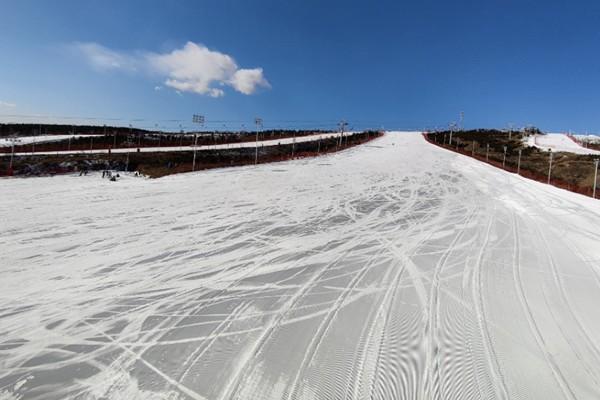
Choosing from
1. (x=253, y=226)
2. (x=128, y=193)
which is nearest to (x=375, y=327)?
(x=253, y=226)

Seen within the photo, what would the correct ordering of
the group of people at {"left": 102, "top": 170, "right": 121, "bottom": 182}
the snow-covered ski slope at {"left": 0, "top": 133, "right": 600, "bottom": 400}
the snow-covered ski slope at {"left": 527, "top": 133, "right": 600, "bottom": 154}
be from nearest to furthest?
the snow-covered ski slope at {"left": 0, "top": 133, "right": 600, "bottom": 400}
the group of people at {"left": 102, "top": 170, "right": 121, "bottom": 182}
the snow-covered ski slope at {"left": 527, "top": 133, "right": 600, "bottom": 154}

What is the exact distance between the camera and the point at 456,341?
342 centimetres

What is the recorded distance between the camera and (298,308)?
4016mm

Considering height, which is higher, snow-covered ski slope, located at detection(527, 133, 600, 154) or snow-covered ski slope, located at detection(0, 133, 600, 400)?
snow-covered ski slope, located at detection(527, 133, 600, 154)

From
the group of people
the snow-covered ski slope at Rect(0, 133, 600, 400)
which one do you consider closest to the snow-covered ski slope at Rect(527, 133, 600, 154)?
the snow-covered ski slope at Rect(0, 133, 600, 400)

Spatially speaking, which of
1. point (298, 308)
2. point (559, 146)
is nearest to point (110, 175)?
point (298, 308)

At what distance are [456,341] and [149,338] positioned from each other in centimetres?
332

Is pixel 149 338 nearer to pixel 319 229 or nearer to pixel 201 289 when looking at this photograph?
pixel 201 289

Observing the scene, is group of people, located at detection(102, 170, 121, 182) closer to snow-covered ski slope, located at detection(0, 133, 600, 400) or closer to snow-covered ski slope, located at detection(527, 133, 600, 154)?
snow-covered ski slope, located at detection(0, 133, 600, 400)

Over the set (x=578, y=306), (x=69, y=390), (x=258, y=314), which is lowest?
(x=69, y=390)

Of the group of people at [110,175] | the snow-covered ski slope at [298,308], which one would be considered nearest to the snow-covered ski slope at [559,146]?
the snow-covered ski slope at [298,308]

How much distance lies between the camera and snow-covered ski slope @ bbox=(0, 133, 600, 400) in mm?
2834

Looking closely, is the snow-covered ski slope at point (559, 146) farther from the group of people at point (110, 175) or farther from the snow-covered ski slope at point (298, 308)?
the group of people at point (110, 175)

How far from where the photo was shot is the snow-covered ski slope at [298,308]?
2.83m
